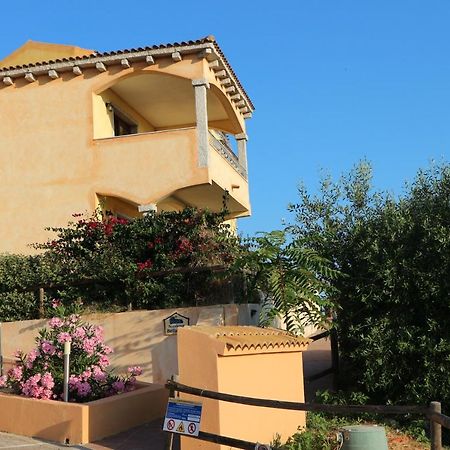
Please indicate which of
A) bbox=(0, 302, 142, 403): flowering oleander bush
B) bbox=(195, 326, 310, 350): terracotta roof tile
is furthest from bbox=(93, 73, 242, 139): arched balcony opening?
bbox=(195, 326, 310, 350): terracotta roof tile

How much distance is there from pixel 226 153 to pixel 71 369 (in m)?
10.4

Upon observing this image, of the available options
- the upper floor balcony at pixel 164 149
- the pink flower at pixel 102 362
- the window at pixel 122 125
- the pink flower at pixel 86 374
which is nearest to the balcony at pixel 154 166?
the upper floor balcony at pixel 164 149

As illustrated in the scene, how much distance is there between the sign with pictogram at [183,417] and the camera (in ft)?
22.5

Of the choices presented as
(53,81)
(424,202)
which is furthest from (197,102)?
(424,202)

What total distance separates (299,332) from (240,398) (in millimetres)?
3465

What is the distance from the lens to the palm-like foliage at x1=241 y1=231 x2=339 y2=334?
32.2ft

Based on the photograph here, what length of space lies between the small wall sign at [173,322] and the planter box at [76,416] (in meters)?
1.76

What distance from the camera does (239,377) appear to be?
7.70 metres

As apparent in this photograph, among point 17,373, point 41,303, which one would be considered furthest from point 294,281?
point 41,303

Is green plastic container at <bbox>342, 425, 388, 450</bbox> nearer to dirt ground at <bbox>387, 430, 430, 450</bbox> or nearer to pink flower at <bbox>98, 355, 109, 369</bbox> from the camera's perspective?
dirt ground at <bbox>387, 430, 430, 450</bbox>

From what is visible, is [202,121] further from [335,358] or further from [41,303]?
[335,358]

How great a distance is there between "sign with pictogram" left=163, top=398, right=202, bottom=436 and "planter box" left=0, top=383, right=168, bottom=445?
2025 mm

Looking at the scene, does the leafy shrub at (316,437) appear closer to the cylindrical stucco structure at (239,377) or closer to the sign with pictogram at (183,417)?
the cylindrical stucco structure at (239,377)

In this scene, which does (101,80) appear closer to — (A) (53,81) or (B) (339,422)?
(A) (53,81)
